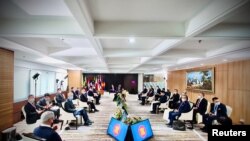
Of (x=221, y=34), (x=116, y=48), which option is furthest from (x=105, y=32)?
(x=116, y=48)

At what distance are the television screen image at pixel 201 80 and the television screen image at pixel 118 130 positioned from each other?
6330mm

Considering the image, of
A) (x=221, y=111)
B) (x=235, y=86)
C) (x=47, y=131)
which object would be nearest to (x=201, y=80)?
(x=235, y=86)

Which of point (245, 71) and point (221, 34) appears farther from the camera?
point (245, 71)

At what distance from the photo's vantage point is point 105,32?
157 inches

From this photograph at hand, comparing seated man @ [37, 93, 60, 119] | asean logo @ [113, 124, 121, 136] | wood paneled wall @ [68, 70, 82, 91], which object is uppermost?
wood paneled wall @ [68, 70, 82, 91]

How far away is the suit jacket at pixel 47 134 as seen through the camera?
341 cm

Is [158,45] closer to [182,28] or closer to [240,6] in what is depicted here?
[182,28]

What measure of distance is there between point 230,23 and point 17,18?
422 cm

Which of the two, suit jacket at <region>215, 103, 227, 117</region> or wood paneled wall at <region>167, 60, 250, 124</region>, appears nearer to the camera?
suit jacket at <region>215, 103, 227, 117</region>

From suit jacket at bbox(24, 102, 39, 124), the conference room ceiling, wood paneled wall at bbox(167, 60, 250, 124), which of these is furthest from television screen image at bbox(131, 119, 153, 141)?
wood paneled wall at bbox(167, 60, 250, 124)

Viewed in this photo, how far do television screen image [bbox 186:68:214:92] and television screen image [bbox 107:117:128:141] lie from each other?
633 centimetres

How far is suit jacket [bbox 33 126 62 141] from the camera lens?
11.2 feet

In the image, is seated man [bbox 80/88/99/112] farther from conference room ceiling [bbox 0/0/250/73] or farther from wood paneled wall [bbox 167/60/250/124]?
wood paneled wall [bbox 167/60/250/124]

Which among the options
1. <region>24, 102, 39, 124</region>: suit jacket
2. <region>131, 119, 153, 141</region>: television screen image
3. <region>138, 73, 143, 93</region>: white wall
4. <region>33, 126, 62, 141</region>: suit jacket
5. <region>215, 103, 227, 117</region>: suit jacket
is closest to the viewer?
<region>33, 126, 62, 141</region>: suit jacket
